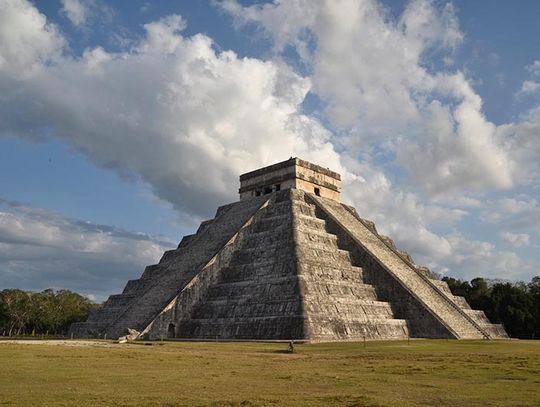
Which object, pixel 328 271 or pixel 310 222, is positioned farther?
pixel 310 222

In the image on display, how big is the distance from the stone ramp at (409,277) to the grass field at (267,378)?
974 cm

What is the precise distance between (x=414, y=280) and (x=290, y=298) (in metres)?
10.1

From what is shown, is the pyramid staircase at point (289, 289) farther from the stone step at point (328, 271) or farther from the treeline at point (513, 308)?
the treeline at point (513, 308)

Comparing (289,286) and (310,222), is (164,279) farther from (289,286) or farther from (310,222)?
(289,286)

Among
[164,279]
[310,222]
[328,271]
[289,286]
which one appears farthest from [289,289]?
[164,279]

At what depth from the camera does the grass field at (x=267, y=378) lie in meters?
8.97

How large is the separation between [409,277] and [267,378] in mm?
21875

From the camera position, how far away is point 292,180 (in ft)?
124

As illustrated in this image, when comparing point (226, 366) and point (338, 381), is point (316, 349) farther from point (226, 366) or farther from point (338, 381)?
point (338, 381)

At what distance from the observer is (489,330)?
31.4 meters

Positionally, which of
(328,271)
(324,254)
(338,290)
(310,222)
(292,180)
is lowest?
(338,290)

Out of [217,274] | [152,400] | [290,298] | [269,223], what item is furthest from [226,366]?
[269,223]

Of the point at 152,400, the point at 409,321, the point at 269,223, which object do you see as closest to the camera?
the point at 152,400

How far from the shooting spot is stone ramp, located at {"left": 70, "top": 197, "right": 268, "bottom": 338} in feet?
99.5
